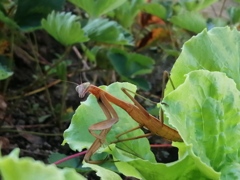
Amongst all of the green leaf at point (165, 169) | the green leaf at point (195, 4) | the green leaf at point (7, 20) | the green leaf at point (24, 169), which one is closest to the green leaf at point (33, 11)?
the green leaf at point (7, 20)

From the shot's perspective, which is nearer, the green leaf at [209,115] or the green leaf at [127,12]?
the green leaf at [209,115]

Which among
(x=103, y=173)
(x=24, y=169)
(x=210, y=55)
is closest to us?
(x=24, y=169)

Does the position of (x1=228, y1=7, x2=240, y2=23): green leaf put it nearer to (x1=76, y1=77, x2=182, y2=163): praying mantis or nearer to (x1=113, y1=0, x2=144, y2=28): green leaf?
(x1=113, y1=0, x2=144, y2=28): green leaf

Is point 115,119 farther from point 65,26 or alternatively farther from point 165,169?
point 65,26

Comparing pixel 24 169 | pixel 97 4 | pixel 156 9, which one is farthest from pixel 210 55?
pixel 156 9

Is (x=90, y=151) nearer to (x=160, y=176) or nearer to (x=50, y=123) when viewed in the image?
(x=160, y=176)

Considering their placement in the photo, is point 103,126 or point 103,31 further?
point 103,31

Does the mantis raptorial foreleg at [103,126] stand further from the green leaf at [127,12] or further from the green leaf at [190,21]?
the green leaf at [127,12]
